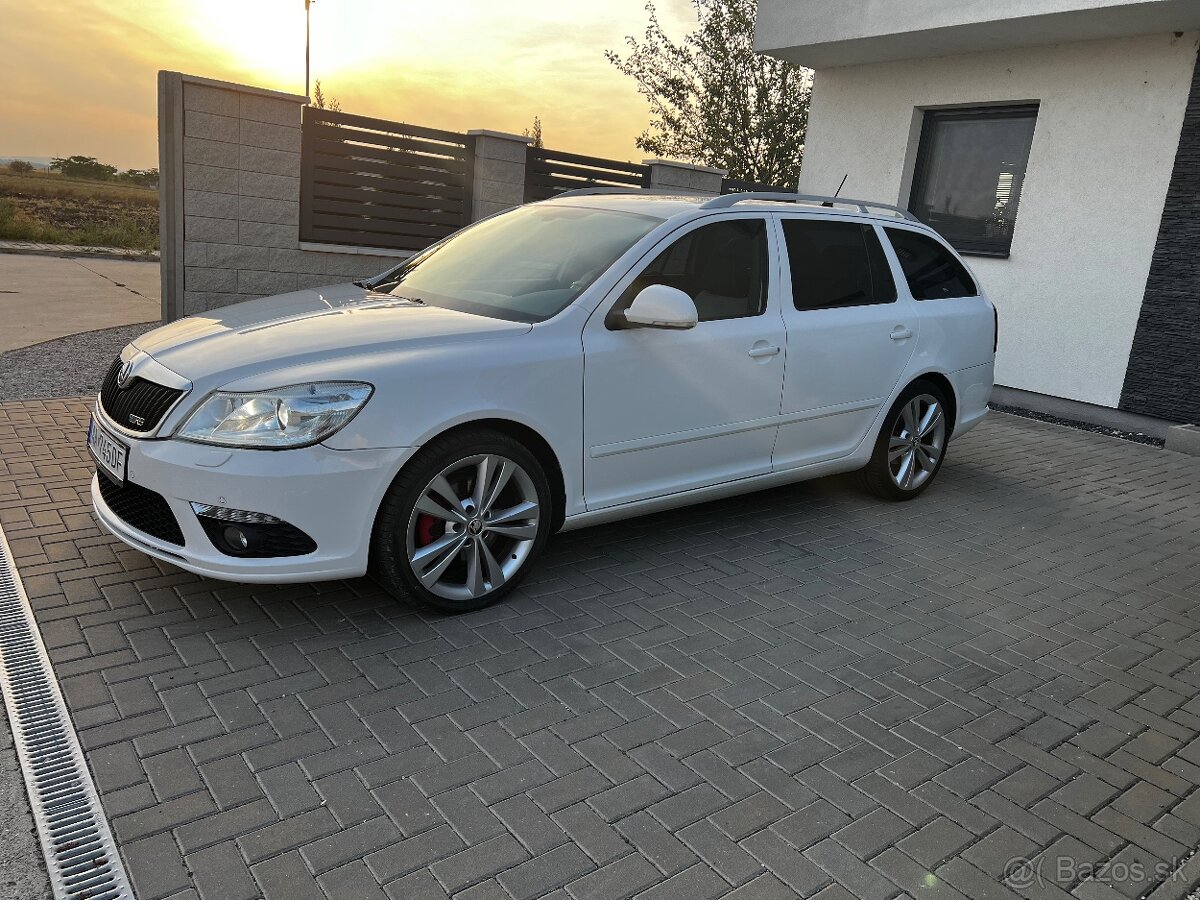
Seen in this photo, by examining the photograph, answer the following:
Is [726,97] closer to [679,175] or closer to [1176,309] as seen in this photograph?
[679,175]

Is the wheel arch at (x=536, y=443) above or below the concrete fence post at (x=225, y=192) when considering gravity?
below

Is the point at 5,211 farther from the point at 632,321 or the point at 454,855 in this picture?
the point at 454,855

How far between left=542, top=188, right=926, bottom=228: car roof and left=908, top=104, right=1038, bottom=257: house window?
5.28 meters

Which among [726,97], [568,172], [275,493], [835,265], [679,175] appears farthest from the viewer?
[726,97]

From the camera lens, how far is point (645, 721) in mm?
3219

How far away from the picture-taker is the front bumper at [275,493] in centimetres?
333

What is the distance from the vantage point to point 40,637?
340 cm

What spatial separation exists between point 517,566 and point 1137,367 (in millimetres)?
7679

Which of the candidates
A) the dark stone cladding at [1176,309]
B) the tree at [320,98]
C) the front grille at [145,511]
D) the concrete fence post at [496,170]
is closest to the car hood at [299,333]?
the front grille at [145,511]

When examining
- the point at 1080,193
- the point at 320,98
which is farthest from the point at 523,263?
the point at 320,98

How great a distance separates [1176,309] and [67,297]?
12.4 metres

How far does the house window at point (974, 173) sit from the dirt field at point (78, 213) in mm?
11945

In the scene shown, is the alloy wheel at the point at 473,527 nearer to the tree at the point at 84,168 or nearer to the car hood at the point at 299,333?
the car hood at the point at 299,333

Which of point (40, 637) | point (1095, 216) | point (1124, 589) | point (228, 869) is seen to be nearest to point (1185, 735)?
point (1124, 589)
